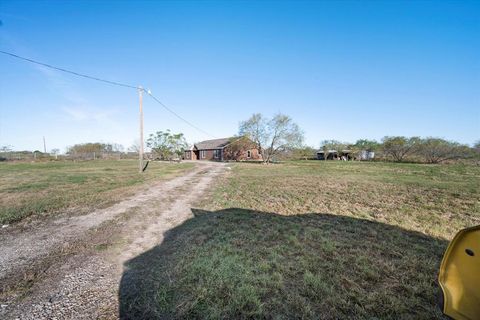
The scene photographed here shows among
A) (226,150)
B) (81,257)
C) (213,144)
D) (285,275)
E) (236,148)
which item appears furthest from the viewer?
(213,144)

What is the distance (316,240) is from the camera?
13.5ft

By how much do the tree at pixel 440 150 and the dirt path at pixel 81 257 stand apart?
4571cm

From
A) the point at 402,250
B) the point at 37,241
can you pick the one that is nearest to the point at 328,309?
the point at 402,250

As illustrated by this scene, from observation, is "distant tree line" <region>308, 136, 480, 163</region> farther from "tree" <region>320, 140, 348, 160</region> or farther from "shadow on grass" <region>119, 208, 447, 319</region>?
"shadow on grass" <region>119, 208, 447, 319</region>

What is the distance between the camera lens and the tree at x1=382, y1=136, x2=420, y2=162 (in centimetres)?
3628

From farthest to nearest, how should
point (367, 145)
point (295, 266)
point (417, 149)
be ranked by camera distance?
1. point (367, 145)
2. point (417, 149)
3. point (295, 266)

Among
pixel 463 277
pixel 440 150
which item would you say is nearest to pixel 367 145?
pixel 440 150

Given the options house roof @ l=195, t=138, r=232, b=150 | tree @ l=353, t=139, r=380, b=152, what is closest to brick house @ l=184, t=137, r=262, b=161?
house roof @ l=195, t=138, r=232, b=150

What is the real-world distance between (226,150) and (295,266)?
129 feet

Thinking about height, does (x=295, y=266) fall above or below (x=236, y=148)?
below

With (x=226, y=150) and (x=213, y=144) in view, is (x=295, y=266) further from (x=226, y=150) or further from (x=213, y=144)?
(x=213, y=144)

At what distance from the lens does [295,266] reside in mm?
3162

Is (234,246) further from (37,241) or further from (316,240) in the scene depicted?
(37,241)

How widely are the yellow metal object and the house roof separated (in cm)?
4096
